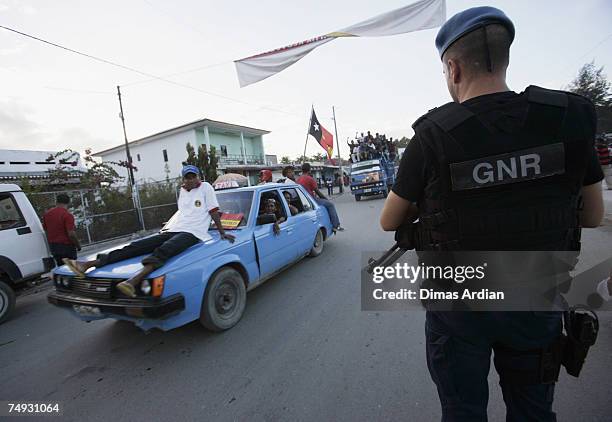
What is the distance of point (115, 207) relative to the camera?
32.4 ft

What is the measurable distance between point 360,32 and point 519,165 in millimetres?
3932

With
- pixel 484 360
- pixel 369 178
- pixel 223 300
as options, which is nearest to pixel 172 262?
pixel 223 300

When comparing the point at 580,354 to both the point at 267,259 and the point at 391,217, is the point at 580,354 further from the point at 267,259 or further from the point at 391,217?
the point at 267,259

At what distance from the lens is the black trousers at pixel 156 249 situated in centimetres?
279

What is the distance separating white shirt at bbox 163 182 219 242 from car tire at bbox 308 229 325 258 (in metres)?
2.33

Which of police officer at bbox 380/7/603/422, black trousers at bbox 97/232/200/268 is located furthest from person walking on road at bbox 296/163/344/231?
police officer at bbox 380/7/603/422

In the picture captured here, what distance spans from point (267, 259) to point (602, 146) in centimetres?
902

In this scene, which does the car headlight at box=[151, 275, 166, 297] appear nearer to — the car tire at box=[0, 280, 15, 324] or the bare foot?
the bare foot

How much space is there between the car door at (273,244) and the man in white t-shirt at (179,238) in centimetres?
55

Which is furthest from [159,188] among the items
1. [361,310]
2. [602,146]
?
[602,146]

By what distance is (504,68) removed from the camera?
112cm

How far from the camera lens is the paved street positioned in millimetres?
2016

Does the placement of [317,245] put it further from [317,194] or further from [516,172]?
[516,172]

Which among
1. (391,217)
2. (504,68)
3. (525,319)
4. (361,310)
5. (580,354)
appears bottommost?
(361,310)
